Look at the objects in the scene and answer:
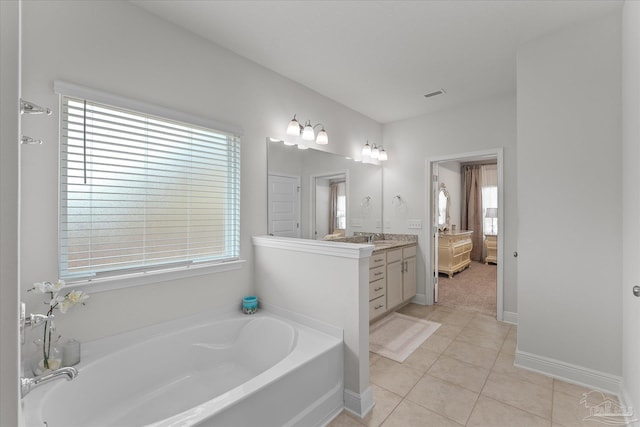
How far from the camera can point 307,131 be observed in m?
2.99

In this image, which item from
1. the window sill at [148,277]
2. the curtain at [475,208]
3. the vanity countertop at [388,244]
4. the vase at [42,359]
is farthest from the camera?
the curtain at [475,208]

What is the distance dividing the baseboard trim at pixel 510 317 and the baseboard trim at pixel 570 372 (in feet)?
3.32

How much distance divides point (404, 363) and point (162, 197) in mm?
2393

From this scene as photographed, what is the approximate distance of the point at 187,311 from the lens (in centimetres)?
218

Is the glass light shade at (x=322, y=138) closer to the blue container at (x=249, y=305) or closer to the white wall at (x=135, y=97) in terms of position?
the white wall at (x=135, y=97)

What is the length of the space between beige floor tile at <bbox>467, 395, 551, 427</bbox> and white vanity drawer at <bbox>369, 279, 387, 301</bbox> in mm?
1361

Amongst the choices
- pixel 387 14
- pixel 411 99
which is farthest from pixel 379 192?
pixel 387 14

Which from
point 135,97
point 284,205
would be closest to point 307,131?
point 284,205

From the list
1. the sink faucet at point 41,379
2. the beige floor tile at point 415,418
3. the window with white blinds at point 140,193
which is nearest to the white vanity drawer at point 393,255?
the beige floor tile at point 415,418

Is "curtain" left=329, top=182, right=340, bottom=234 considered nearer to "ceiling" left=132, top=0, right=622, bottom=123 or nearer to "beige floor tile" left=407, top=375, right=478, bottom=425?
"ceiling" left=132, top=0, right=622, bottom=123

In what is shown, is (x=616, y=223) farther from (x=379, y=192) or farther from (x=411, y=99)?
(x=379, y=192)

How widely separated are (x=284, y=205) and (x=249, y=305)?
0.99 meters

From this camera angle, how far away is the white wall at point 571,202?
2029mm
